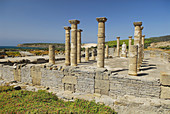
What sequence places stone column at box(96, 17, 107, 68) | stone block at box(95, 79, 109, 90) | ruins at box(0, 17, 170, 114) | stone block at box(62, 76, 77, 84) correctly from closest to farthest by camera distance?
ruins at box(0, 17, 170, 114)
stone block at box(95, 79, 109, 90)
stone block at box(62, 76, 77, 84)
stone column at box(96, 17, 107, 68)

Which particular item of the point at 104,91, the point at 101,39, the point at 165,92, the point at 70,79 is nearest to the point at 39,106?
the point at 70,79

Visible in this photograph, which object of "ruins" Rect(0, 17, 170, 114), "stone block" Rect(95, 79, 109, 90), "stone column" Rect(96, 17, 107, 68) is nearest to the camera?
"ruins" Rect(0, 17, 170, 114)

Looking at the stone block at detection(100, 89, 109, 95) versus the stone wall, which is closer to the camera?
the stone wall

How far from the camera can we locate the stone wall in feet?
23.4

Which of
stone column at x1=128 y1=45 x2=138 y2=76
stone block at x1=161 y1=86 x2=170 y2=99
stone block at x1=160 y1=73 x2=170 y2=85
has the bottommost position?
stone block at x1=161 y1=86 x2=170 y2=99

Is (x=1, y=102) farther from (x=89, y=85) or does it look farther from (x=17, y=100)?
(x=89, y=85)

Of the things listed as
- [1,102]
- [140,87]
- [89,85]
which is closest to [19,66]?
[1,102]

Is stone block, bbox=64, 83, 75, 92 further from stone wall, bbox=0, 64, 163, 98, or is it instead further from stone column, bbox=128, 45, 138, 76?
stone column, bbox=128, 45, 138, 76

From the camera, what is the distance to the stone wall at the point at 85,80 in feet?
23.4

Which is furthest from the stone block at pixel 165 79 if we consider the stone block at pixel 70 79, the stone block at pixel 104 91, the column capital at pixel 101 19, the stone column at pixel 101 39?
the column capital at pixel 101 19

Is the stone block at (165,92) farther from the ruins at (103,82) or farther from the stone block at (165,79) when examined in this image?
the stone block at (165,79)

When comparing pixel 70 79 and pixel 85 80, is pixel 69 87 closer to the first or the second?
pixel 70 79

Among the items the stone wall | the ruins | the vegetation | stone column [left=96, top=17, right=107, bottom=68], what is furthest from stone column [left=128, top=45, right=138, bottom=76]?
the vegetation

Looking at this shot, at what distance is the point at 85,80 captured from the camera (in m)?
8.68
